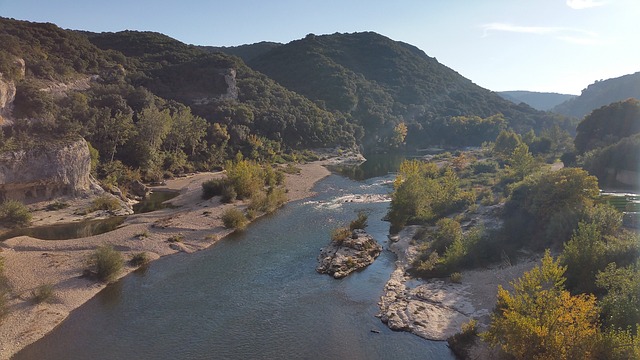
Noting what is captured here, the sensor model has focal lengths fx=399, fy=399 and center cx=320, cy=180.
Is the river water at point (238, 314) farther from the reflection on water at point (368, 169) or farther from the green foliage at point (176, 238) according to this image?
the reflection on water at point (368, 169)

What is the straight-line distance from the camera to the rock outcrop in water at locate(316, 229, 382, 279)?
34.2 m

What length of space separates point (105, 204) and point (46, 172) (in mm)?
7047

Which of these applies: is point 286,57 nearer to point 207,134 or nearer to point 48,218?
point 207,134

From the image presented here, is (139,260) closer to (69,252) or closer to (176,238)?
(176,238)

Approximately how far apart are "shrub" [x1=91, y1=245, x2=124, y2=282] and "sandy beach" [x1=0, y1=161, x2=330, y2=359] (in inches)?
32.9

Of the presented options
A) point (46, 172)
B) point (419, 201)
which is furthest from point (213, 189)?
point (419, 201)

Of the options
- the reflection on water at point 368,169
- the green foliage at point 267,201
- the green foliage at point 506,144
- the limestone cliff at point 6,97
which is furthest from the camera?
the green foliage at point 506,144

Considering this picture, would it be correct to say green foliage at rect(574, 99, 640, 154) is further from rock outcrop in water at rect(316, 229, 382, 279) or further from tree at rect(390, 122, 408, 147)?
tree at rect(390, 122, 408, 147)

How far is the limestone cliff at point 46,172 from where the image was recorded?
4300 centimetres

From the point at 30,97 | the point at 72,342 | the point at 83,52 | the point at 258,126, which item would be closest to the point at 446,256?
the point at 72,342

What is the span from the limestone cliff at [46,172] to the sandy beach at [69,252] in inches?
104

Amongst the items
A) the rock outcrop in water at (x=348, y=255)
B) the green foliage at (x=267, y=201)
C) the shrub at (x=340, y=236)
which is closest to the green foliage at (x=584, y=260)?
the rock outcrop in water at (x=348, y=255)

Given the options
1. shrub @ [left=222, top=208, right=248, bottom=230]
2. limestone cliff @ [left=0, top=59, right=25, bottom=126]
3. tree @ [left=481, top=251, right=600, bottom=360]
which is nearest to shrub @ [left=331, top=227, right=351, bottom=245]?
shrub @ [left=222, top=208, right=248, bottom=230]

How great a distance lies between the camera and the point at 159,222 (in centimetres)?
4328
